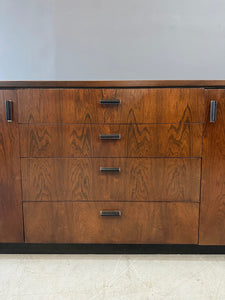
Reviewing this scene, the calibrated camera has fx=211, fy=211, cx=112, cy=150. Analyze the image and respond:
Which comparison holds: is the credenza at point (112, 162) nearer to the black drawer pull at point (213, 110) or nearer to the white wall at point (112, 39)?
the black drawer pull at point (213, 110)

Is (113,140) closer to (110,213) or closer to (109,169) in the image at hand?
(109,169)

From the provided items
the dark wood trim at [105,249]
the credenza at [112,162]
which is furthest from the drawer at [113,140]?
the dark wood trim at [105,249]

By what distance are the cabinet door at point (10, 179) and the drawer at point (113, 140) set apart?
0.05 meters

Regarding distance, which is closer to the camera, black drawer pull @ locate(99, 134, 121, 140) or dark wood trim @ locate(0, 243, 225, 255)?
black drawer pull @ locate(99, 134, 121, 140)

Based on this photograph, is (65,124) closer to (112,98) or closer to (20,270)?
(112,98)

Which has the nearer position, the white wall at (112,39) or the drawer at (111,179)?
the drawer at (111,179)

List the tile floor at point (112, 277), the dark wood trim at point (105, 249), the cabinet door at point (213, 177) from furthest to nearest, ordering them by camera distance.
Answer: the dark wood trim at point (105, 249) → the cabinet door at point (213, 177) → the tile floor at point (112, 277)

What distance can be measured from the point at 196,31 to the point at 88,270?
1.55 m

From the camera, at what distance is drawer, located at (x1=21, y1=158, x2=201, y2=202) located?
0.96 m

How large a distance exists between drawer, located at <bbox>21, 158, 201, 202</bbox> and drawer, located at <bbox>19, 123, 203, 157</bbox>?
0.11ft

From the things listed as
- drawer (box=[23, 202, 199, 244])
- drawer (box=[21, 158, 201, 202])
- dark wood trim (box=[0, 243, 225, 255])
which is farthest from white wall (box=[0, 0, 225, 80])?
dark wood trim (box=[0, 243, 225, 255])

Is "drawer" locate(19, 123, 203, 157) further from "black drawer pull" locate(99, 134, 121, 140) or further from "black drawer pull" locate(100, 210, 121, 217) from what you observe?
"black drawer pull" locate(100, 210, 121, 217)

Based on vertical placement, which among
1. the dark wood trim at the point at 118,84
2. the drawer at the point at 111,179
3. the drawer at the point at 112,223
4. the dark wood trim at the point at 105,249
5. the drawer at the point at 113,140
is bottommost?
the dark wood trim at the point at 105,249

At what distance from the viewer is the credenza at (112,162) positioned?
3.04 ft
